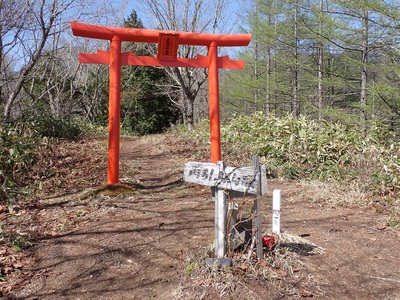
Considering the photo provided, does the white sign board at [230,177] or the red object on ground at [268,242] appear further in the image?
the red object on ground at [268,242]

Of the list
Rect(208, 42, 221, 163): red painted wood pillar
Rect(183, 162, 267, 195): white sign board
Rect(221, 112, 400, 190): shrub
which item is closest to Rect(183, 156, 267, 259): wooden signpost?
Rect(183, 162, 267, 195): white sign board

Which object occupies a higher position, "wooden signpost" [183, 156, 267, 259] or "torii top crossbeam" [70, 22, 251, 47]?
"torii top crossbeam" [70, 22, 251, 47]

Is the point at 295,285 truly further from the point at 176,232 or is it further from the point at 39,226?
the point at 39,226

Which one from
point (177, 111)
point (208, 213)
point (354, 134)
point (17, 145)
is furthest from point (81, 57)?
point (177, 111)

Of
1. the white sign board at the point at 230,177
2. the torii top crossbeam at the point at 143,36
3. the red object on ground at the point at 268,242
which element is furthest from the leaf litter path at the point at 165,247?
the torii top crossbeam at the point at 143,36

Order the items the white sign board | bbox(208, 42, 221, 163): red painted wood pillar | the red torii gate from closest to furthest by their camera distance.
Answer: the white sign board < the red torii gate < bbox(208, 42, 221, 163): red painted wood pillar

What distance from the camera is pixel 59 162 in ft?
22.0

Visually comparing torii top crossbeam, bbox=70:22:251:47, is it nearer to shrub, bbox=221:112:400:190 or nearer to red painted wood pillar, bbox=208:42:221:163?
red painted wood pillar, bbox=208:42:221:163

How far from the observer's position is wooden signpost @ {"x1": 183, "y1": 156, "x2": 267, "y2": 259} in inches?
98.1

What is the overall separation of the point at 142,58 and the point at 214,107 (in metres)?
1.47

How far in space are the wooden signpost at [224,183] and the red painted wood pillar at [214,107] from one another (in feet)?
9.18

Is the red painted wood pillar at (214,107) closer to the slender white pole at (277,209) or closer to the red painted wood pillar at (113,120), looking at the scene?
the red painted wood pillar at (113,120)

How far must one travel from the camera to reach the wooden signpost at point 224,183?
2.49m

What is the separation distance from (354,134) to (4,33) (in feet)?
23.2
